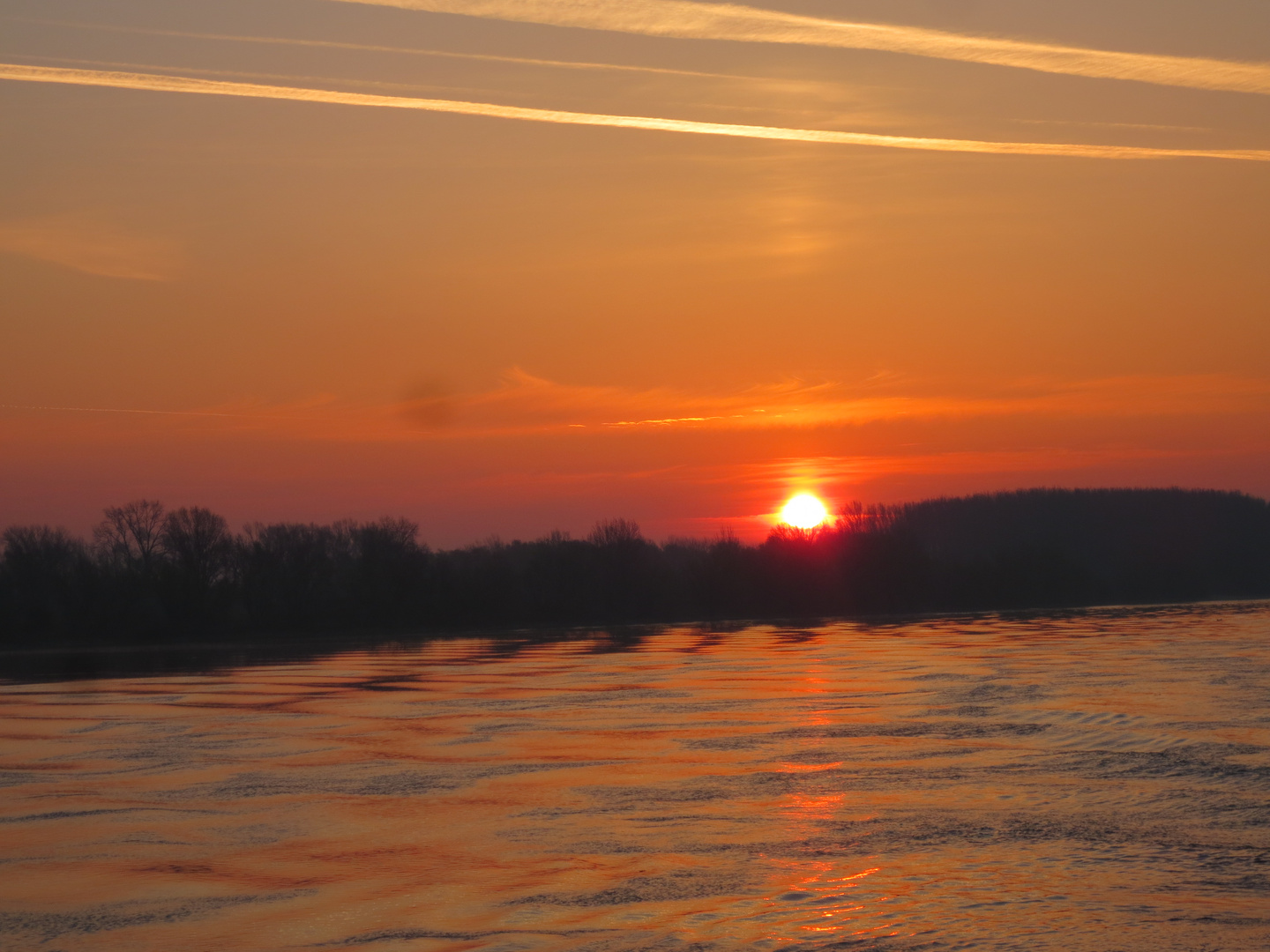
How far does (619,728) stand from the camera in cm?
2200

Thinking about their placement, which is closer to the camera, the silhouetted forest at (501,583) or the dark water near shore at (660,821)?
the dark water near shore at (660,821)

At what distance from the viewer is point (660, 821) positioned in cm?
1373

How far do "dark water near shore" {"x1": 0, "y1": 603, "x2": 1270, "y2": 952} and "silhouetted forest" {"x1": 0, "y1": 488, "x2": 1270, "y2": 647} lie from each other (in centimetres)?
6291

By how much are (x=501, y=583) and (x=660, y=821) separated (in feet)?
280

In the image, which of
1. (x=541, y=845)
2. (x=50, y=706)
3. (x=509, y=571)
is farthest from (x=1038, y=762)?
(x=509, y=571)

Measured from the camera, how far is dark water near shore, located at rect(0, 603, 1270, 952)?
9844mm

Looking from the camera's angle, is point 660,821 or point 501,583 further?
point 501,583

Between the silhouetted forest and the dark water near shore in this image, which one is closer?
the dark water near shore

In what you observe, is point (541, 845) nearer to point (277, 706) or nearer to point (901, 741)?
point (901, 741)

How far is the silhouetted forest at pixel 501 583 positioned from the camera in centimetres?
8919

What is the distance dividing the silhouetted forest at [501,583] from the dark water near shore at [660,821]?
62914mm

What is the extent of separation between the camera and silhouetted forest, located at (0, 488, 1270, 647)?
89.2 meters

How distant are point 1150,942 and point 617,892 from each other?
4.12 m

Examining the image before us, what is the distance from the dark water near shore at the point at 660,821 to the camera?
32.3 ft
